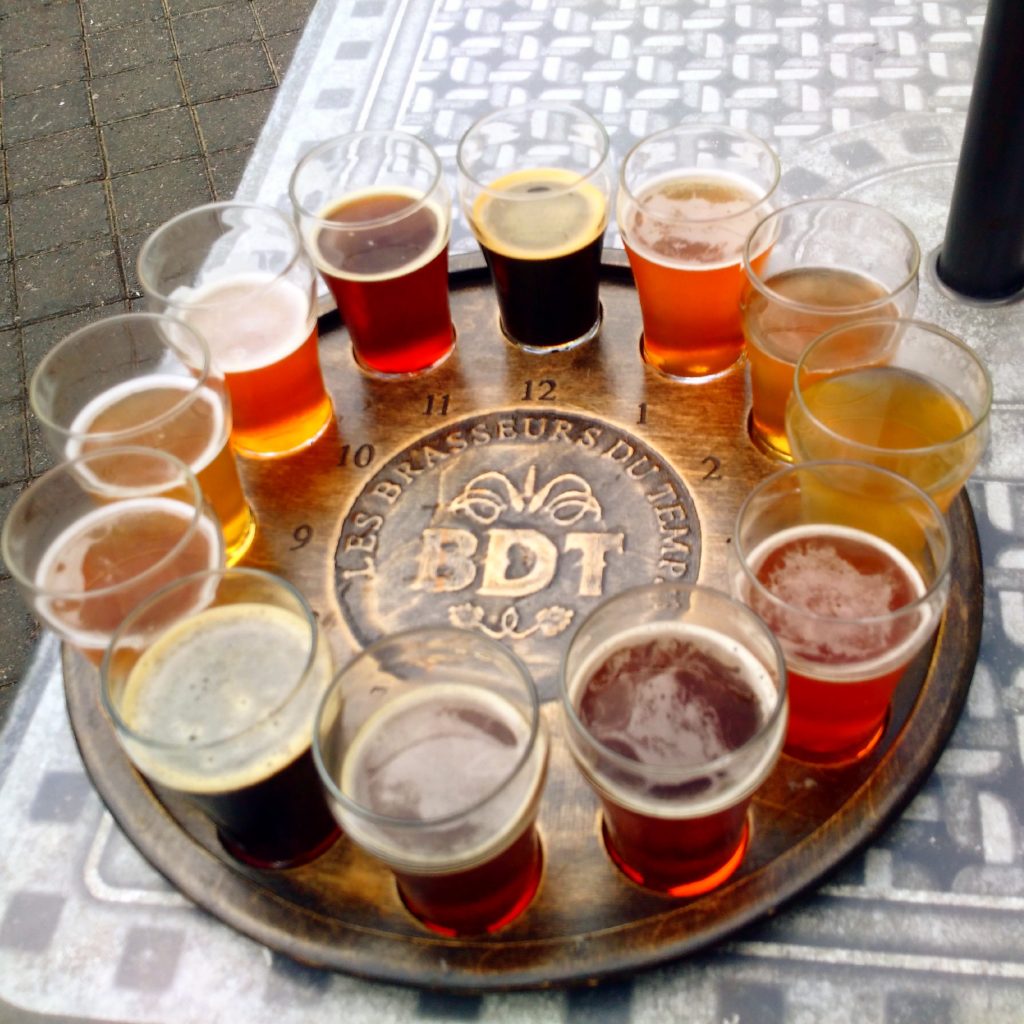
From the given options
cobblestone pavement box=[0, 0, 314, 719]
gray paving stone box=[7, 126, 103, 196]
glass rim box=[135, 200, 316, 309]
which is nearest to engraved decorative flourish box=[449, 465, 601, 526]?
glass rim box=[135, 200, 316, 309]

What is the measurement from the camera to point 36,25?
3686 millimetres

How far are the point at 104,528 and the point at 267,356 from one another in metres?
0.33

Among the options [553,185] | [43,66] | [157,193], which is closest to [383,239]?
[553,185]

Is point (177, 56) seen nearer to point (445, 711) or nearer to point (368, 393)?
point (368, 393)

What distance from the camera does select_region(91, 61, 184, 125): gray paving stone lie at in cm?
335

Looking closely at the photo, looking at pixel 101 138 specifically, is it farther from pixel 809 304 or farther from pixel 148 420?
pixel 809 304

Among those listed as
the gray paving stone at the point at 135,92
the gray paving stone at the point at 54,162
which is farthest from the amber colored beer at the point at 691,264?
the gray paving stone at the point at 135,92

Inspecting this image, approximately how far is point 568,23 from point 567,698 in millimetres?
1877

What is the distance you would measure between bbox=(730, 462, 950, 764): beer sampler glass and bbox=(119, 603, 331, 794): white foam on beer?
464 mm

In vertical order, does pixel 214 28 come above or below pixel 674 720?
below

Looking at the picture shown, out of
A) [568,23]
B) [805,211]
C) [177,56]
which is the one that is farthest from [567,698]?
[177,56]

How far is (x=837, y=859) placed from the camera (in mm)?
1123

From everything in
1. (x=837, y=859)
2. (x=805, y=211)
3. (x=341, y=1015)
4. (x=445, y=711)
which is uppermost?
(x=805, y=211)

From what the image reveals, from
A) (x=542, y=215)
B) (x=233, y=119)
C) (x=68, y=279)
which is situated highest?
(x=542, y=215)
